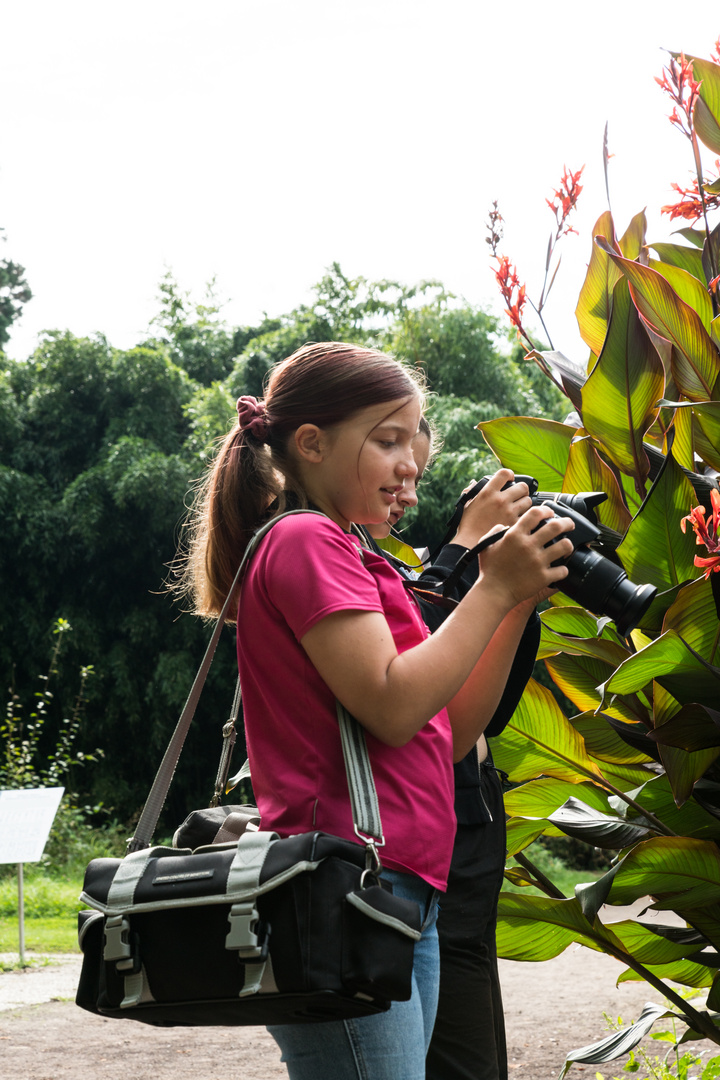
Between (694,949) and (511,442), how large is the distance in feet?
3.08

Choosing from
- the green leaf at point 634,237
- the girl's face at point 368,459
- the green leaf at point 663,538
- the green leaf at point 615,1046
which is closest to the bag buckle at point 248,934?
the girl's face at point 368,459

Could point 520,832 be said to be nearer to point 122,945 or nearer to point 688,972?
point 688,972

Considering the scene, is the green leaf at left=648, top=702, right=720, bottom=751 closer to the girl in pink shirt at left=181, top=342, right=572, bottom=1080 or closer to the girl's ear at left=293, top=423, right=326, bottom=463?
the girl in pink shirt at left=181, top=342, right=572, bottom=1080

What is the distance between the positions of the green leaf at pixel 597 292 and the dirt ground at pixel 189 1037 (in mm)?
2093

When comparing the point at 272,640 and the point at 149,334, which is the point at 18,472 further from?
the point at 272,640

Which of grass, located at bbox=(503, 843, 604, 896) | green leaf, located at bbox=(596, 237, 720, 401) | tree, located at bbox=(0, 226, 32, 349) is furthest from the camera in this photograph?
tree, located at bbox=(0, 226, 32, 349)

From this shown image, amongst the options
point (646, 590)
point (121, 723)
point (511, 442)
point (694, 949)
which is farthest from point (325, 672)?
point (121, 723)

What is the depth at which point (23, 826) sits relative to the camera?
4.46 metres

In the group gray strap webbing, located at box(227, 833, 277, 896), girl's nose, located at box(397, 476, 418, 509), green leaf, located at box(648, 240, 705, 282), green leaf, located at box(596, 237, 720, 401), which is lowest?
gray strap webbing, located at box(227, 833, 277, 896)

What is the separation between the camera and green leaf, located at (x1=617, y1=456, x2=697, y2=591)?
4.60 ft

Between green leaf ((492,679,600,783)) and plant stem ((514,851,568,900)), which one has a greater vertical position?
green leaf ((492,679,600,783))

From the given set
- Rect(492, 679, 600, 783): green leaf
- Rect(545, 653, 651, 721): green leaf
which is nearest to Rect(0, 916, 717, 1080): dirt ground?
Rect(492, 679, 600, 783): green leaf

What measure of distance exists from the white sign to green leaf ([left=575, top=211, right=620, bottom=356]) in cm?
346

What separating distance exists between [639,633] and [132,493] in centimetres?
729
